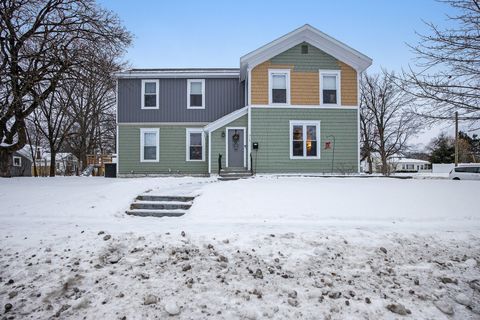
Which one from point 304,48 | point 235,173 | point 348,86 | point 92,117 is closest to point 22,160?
point 92,117

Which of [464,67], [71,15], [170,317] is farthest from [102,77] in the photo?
[464,67]

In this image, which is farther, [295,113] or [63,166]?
[63,166]

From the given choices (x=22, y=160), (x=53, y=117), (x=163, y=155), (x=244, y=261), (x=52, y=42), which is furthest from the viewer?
(x=22, y=160)

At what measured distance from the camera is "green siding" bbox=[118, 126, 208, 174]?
15.3 meters

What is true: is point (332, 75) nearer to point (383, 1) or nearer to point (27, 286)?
point (383, 1)

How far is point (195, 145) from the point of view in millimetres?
15477

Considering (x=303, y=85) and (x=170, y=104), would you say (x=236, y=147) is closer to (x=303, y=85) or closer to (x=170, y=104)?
(x=303, y=85)

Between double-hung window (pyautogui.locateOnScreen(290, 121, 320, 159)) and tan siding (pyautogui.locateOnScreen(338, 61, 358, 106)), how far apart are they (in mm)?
1840

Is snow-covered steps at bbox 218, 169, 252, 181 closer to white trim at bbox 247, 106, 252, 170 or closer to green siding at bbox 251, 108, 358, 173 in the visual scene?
white trim at bbox 247, 106, 252, 170

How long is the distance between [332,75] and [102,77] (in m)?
10.2

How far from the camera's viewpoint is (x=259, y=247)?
173 inches

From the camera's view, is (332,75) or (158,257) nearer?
(158,257)

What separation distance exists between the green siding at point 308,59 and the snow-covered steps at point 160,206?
29.5ft

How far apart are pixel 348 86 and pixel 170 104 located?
9109 millimetres
